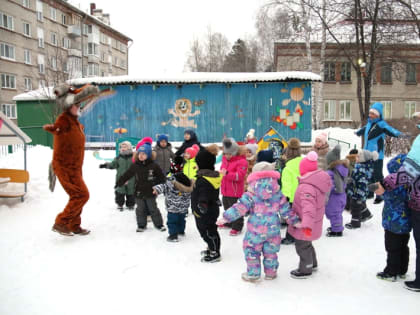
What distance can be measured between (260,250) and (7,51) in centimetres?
3220

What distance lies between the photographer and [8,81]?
28.8 meters

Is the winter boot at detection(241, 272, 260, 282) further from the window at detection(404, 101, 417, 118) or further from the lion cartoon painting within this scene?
the window at detection(404, 101, 417, 118)

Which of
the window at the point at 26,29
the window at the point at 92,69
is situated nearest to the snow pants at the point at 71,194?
the window at the point at 26,29

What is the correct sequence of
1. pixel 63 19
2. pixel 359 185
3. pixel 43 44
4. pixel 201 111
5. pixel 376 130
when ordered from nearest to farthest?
pixel 359 185, pixel 376 130, pixel 201 111, pixel 43 44, pixel 63 19

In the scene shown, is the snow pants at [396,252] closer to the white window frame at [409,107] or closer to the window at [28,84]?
the white window frame at [409,107]

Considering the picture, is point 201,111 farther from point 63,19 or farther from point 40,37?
point 63,19

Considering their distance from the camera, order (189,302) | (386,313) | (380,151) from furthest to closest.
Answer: (380,151) < (189,302) < (386,313)

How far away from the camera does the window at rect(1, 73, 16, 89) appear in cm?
2825

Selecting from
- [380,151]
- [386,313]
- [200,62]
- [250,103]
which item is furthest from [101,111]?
[200,62]

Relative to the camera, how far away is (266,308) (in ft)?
10.3

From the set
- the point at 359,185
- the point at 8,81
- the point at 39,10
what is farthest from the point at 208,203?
the point at 39,10

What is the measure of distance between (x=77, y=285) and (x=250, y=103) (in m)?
11.6

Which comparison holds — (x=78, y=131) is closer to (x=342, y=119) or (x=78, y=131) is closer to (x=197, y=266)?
(x=197, y=266)

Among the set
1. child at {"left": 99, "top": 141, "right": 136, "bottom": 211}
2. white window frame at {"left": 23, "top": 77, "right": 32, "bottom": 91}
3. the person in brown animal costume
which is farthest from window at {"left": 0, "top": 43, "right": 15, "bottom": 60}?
the person in brown animal costume
